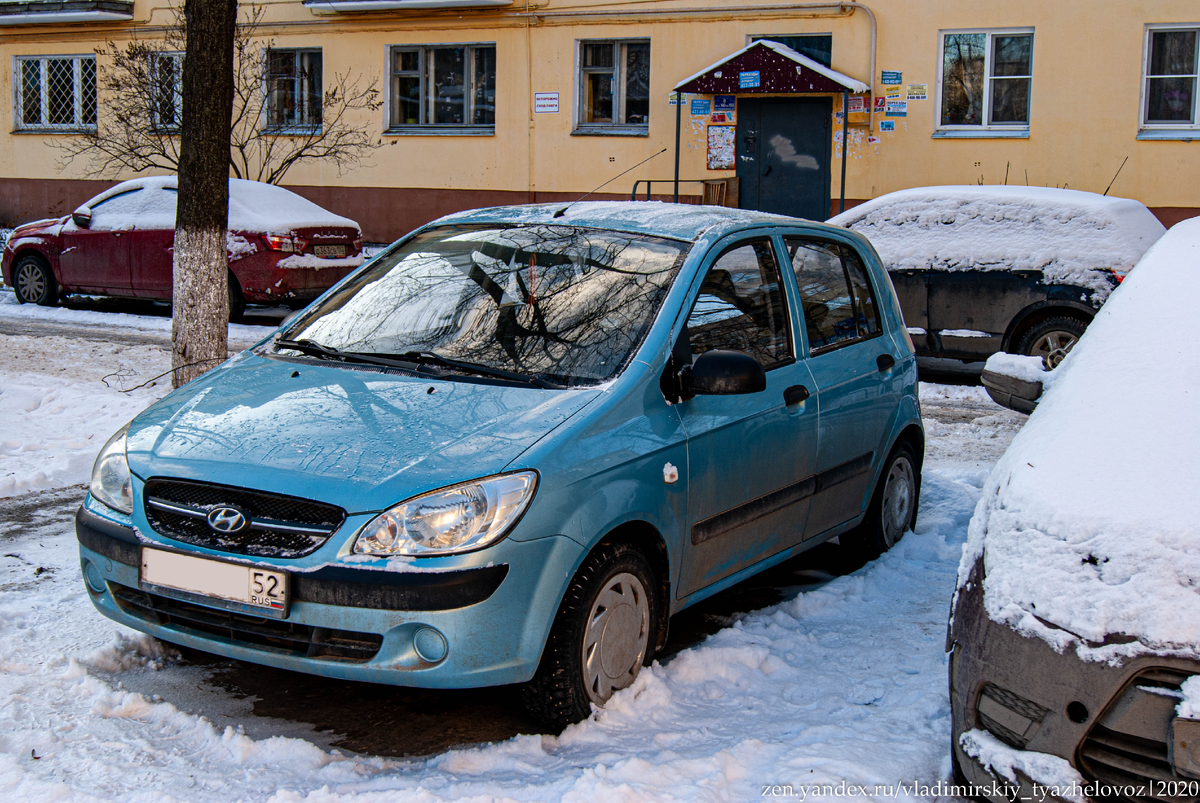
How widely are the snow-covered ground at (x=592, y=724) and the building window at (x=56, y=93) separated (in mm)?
20242

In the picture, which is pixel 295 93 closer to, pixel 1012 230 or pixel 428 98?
pixel 428 98

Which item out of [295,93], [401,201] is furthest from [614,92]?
[295,93]

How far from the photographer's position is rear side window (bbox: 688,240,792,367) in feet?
13.3

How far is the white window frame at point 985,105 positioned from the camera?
1666 centimetres

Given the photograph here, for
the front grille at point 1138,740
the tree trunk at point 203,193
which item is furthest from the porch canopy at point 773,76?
the front grille at point 1138,740

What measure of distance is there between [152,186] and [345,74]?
752cm

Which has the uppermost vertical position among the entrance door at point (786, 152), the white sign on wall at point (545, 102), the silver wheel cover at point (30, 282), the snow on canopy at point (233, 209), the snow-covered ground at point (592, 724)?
the white sign on wall at point (545, 102)

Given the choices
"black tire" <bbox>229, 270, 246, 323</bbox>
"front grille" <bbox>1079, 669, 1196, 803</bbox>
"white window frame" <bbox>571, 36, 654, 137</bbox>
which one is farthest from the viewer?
"white window frame" <bbox>571, 36, 654, 137</bbox>

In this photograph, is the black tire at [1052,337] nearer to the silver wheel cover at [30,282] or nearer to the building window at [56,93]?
the silver wheel cover at [30,282]

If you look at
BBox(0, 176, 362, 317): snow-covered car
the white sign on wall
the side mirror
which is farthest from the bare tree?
the side mirror

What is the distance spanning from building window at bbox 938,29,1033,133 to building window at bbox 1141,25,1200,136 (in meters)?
1.57

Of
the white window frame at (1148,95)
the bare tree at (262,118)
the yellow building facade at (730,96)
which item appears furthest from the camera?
the bare tree at (262,118)

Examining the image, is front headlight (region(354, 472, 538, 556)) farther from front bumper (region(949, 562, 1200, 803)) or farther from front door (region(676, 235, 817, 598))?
front bumper (region(949, 562, 1200, 803))

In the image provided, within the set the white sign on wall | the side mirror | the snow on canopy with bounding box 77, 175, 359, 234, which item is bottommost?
the side mirror
